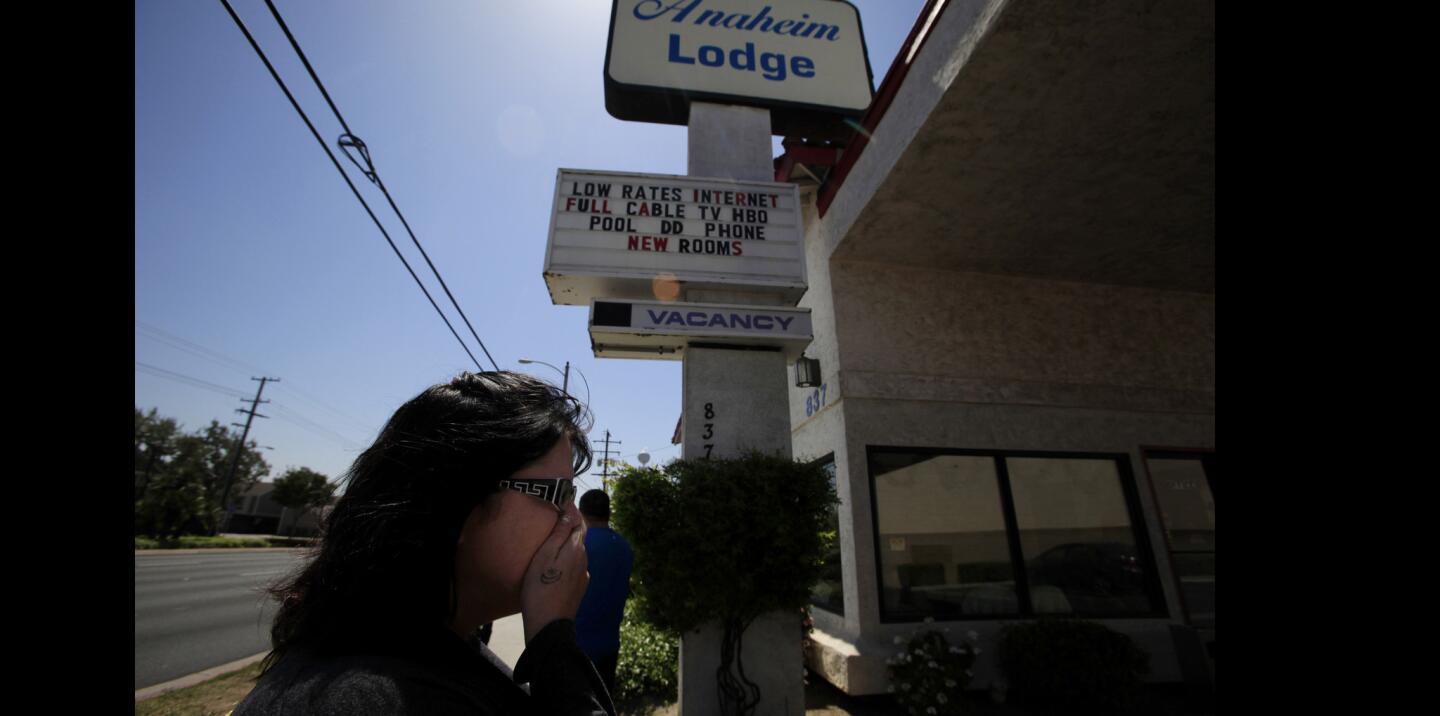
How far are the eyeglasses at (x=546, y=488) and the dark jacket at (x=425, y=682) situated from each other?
33 centimetres

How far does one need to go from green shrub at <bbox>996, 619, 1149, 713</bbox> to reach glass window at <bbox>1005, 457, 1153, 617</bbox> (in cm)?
74

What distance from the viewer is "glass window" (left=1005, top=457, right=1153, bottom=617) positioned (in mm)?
6695

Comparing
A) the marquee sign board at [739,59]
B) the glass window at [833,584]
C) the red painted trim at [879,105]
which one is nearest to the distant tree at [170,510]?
the marquee sign board at [739,59]

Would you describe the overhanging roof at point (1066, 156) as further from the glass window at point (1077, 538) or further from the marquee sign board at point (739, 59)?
the glass window at point (1077, 538)

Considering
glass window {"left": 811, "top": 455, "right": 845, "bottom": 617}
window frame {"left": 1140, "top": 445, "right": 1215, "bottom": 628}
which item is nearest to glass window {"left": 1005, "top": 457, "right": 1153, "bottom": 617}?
window frame {"left": 1140, "top": 445, "right": 1215, "bottom": 628}

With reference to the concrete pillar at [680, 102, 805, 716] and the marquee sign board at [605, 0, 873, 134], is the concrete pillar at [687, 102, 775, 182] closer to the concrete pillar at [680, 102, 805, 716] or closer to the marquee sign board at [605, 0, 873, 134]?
the concrete pillar at [680, 102, 805, 716]

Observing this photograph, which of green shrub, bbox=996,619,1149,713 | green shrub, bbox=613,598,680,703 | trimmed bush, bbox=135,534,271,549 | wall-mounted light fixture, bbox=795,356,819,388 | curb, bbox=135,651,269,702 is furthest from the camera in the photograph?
trimmed bush, bbox=135,534,271,549

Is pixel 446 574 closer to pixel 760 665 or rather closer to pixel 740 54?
pixel 760 665

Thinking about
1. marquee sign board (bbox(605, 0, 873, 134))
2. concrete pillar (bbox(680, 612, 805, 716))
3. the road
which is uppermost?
marquee sign board (bbox(605, 0, 873, 134))

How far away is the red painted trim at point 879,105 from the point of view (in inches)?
221

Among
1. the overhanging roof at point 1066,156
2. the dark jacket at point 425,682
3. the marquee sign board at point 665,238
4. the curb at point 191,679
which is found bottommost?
the curb at point 191,679

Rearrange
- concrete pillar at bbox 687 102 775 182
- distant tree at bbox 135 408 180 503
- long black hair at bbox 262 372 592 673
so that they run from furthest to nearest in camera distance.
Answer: distant tree at bbox 135 408 180 503, concrete pillar at bbox 687 102 775 182, long black hair at bbox 262 372 592 673

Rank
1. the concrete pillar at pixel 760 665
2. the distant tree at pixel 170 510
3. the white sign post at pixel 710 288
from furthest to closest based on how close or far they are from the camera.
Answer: the distant tree at pixel 170 510
the white sign post at pixel 710 288
the concrete pillar at pixel 760 665
